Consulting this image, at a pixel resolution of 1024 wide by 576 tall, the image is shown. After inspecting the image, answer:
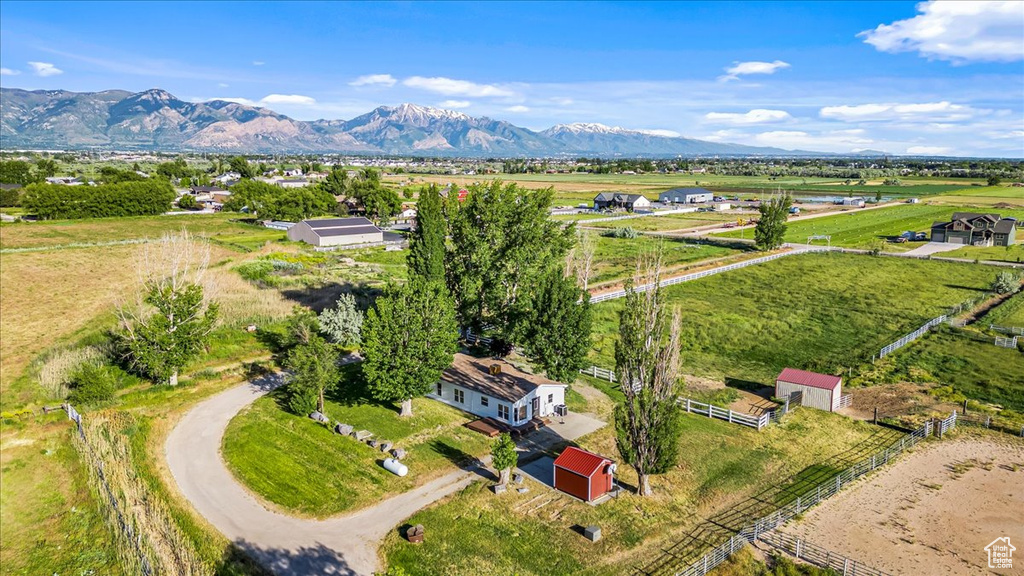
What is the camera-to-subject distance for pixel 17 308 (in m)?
56.7

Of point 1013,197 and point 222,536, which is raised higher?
point 1013,197

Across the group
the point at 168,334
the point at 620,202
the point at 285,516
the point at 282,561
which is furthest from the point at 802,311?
the point at 620,202

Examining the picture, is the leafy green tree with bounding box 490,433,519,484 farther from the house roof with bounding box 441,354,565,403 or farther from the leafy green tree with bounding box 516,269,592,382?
the leafy green tree with bounding box 516,269,592,382

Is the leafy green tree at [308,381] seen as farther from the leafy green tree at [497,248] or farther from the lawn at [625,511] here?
the leafy green tree at [497,248]

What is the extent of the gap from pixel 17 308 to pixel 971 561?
235 ft

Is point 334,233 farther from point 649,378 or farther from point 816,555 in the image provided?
point 816,555

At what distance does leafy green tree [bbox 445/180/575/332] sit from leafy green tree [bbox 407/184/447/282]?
982 millimetres

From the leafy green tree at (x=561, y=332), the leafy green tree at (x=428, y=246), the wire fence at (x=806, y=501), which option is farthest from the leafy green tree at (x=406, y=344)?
the wire fence at (x=806, y=501)

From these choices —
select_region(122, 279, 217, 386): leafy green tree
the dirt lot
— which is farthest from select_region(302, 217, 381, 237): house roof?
the dirt lot

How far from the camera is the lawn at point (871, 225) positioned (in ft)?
328

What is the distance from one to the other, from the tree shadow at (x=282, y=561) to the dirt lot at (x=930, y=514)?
681 inches

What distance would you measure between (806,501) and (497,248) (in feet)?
82.5

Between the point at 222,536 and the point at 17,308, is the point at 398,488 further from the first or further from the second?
the point at 17,308

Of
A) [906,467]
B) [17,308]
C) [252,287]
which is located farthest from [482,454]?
[17,308]
